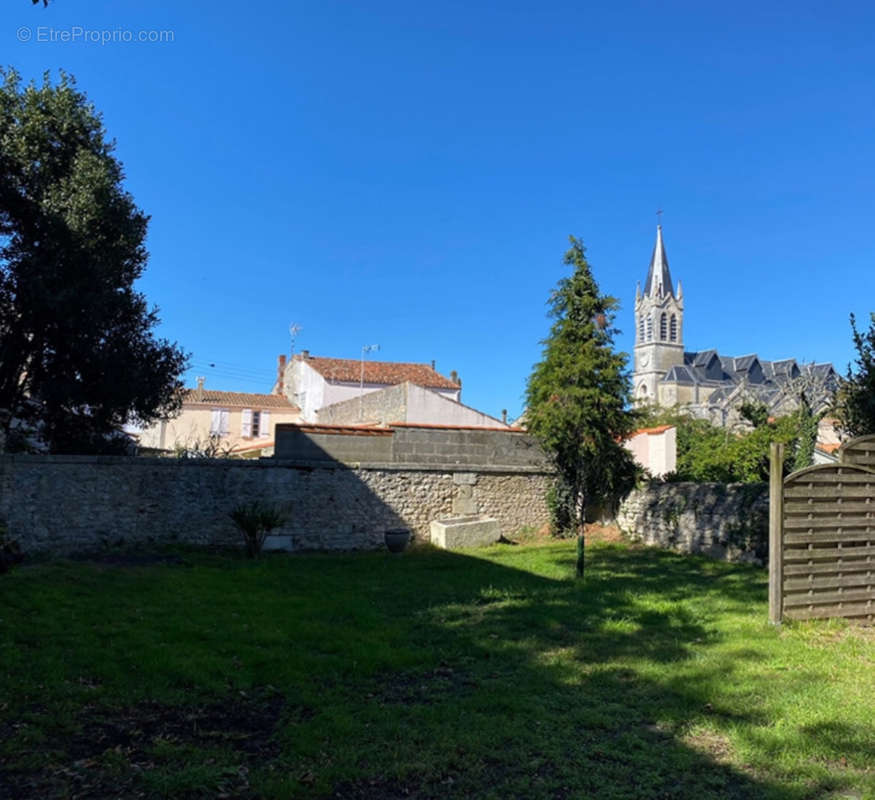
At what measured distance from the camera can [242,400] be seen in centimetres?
3897

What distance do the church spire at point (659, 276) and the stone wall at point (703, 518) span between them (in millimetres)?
112919

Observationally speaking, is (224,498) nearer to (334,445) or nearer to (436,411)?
(334,445)

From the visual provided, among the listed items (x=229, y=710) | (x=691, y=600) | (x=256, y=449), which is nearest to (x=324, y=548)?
(x=691, y=600)

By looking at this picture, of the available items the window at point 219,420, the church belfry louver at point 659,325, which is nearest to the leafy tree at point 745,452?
the window at point 219,420

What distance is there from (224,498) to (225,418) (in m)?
25.5

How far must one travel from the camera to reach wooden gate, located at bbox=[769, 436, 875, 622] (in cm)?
721

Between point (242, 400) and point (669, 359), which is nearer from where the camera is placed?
point (242, 400)

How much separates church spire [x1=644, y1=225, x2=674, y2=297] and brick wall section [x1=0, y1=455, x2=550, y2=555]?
113253mm

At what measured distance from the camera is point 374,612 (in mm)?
7926

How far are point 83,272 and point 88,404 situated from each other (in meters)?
2.74

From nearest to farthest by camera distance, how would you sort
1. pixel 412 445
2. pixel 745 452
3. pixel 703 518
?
pixel 703 518 < pixel 412 445 < pixel 745 452

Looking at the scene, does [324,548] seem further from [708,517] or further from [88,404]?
[708,517]

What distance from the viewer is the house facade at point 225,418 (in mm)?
37719

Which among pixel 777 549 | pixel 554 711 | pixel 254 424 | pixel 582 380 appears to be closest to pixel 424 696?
pixel 554 711
